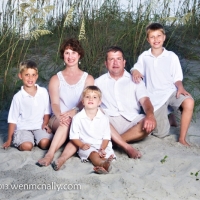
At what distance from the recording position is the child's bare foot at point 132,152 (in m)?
4.14

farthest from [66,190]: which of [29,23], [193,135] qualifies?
[29,23]

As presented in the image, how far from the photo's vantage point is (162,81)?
460 centimetres

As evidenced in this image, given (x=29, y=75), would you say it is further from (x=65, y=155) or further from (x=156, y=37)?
(x=156, y=37)

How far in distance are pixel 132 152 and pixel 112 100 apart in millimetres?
540

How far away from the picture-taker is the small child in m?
4.07

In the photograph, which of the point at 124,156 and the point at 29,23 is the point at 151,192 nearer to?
the point at 124,156

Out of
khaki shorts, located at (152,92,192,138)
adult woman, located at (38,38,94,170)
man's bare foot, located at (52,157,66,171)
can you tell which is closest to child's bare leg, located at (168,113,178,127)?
khaki shorts, located at (152,92,192,138)

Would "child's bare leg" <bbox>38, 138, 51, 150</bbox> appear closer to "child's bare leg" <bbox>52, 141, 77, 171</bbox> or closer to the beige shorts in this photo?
"child's bare leg" <bbox>52, 141, 77, 171</bbox>

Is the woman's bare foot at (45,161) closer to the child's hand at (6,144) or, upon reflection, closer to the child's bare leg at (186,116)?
the child's hand at (6,144)

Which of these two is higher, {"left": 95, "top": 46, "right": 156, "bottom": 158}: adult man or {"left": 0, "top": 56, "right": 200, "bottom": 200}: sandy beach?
{"left": 95, "top": 46, "right": 156, "bottom": 158}: adult man

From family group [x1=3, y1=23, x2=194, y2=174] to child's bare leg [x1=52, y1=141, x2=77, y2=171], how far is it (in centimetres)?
13

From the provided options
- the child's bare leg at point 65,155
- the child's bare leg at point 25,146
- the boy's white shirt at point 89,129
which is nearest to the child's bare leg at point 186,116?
the boy's white shirt at point 89,129

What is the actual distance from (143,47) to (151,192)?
2946 mm

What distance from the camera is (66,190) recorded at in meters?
3.46
